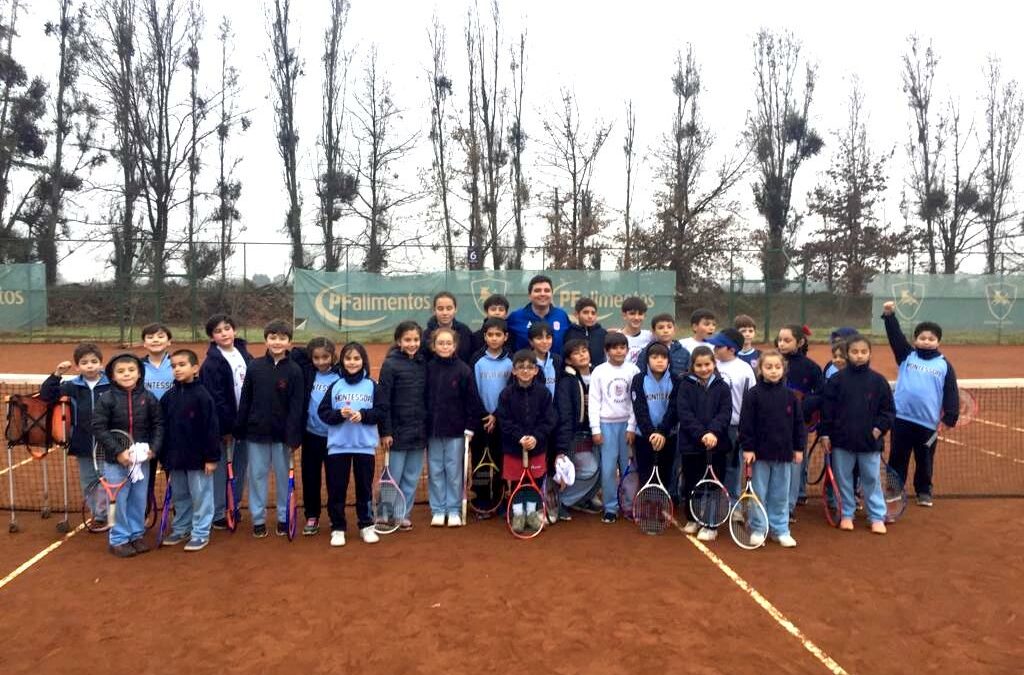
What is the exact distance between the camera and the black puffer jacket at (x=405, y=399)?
176 inches

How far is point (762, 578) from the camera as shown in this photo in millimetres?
3768

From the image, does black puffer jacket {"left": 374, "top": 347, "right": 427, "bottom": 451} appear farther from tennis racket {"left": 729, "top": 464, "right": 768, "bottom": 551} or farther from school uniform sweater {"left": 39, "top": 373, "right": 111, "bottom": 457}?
tennis racket {"left": 729, "top": 464, "right": 768, "bottom": 551}

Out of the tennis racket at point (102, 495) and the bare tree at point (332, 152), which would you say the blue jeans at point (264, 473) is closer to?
the tennis racket at point (102, 495)

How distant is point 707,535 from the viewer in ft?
14.4

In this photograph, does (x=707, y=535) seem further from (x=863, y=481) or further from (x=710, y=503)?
(x=863, y=481)

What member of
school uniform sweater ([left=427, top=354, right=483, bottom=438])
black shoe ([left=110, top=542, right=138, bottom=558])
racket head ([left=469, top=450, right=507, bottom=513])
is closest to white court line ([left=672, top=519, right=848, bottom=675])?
racket head ([left=469, top=450, right=507, bottom=513])

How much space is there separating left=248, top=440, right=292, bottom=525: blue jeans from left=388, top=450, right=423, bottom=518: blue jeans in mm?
695

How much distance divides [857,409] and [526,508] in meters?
2.36

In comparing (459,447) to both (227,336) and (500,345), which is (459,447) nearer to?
(500,345)

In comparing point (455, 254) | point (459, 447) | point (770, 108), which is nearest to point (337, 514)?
point (459, 447)

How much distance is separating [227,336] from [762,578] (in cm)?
370

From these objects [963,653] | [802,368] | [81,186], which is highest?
[81,186]

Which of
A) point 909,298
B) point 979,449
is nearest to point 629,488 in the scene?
point 979,449

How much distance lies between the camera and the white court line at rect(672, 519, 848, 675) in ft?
9.48
